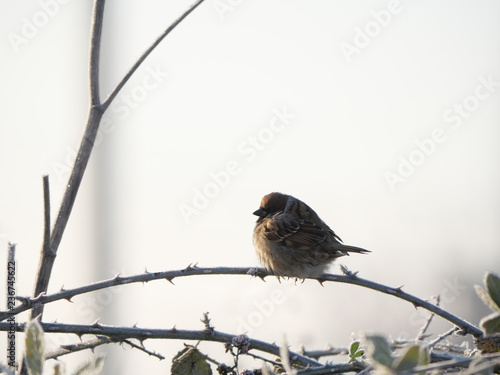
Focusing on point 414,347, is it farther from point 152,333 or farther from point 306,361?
point 152,333

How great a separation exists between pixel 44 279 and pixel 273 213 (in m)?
3.97

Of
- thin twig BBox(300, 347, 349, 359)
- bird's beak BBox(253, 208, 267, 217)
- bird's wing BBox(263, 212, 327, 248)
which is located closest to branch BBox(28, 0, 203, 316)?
thin twig BBox(300, 347, 349, 359)

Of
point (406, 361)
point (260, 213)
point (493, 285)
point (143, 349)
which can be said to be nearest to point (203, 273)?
point (143, 349)

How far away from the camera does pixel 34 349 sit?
996 mm

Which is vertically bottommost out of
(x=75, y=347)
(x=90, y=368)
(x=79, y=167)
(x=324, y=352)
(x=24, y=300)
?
(x=324, y=352)

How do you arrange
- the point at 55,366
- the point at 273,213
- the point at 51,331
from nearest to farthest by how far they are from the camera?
1. the point at 55,366
2. the point at 51,331
3. the point at 273,213

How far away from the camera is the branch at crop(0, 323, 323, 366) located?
1.63 metres

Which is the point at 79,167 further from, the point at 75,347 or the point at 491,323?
the point at 491,323

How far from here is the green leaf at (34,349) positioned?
3.23 feet

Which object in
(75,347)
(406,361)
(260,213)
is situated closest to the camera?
(406,361)

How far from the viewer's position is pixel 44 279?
2207mm

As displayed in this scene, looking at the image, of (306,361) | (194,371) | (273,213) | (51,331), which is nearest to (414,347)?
(306,361)

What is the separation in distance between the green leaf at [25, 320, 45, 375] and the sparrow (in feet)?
12.5

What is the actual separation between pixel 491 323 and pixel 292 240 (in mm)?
4445
